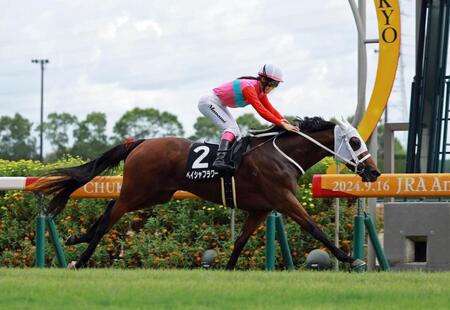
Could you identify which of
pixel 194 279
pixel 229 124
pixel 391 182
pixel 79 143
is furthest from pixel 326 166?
pixel 79 143

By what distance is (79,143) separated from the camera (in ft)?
317

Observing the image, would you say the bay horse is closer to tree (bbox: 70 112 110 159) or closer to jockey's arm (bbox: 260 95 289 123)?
jockey's arm (bbox: 260 95 289 123)

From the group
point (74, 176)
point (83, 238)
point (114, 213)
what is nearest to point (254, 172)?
point (114, 213)

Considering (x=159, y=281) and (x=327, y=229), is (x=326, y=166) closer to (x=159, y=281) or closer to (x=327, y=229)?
(x=327, y=229)

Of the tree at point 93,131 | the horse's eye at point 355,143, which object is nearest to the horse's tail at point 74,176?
the horse's eye at point 355,143

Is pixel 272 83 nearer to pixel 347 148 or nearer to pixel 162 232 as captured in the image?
pixel 347 148

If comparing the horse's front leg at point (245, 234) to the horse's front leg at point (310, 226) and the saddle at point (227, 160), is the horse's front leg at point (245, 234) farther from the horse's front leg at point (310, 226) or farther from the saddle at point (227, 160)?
the horse's front leg at point (310, 226)

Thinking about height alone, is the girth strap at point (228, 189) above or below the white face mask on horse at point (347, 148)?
below

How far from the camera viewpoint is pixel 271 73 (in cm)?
1023

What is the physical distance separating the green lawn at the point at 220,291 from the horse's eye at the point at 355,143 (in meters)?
1.62

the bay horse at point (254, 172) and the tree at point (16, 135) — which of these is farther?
the tree at point (16, 135)

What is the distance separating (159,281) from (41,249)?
370 cm

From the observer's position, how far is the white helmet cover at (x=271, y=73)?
10.2 m

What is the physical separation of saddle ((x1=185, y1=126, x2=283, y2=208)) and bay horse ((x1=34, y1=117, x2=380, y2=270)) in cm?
5
